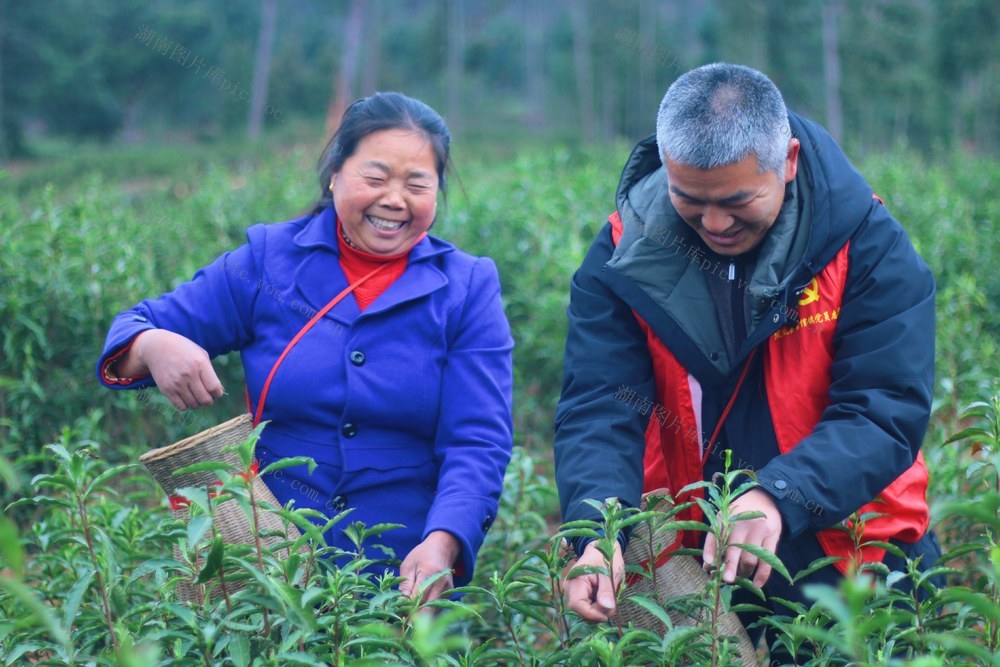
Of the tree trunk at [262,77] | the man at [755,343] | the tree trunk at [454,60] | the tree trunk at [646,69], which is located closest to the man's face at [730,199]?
the man at [755,343]

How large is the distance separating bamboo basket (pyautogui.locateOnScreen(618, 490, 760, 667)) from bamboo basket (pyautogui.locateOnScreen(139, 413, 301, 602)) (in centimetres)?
78

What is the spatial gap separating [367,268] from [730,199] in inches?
40.7

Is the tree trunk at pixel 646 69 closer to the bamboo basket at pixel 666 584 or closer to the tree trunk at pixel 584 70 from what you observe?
the tree trunk at pixel 584 70

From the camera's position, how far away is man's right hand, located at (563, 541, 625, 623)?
2094 mm

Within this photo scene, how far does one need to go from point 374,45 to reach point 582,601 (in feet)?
134

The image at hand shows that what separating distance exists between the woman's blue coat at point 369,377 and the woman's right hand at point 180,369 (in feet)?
0.29

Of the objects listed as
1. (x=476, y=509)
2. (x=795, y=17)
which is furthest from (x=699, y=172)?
(x=795, y=17)

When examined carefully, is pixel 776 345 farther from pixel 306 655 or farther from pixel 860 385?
pixel 306 655

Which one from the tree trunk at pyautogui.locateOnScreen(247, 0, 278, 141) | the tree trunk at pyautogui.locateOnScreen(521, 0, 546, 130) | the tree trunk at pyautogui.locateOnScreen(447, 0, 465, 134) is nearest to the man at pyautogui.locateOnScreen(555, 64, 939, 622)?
the tree trunk at pyautogui.locateOnScreen(247, 0, 278, 141)

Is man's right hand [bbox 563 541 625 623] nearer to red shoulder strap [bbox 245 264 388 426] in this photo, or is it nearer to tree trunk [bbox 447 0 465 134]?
red shoulder strap [bbox 245 264 388 426]

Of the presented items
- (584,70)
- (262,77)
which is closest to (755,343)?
(262,77)

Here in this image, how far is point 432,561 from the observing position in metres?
2.40

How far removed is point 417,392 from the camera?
266cm

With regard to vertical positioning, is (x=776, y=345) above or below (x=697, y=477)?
above
